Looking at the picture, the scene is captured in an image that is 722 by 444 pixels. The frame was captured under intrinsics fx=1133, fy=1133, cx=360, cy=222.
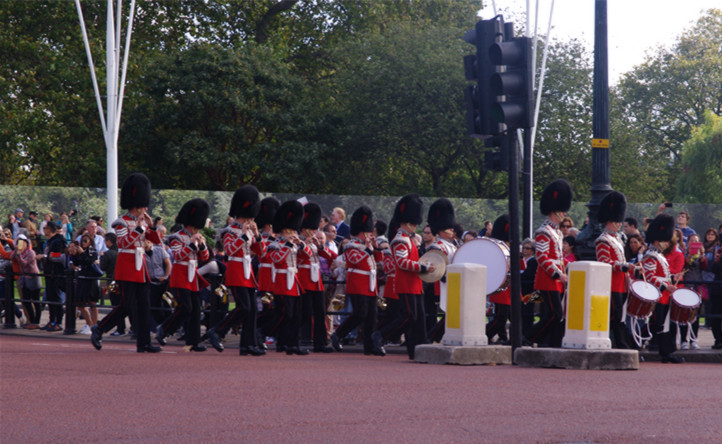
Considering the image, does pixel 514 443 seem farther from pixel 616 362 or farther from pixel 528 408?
pixel 616 362

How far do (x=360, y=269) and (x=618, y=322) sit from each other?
2.95 meters

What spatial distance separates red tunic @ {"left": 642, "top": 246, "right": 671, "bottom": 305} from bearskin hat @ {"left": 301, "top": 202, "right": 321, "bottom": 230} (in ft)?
12.5

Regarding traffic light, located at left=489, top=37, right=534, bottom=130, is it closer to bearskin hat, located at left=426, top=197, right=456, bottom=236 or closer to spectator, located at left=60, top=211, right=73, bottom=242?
bearskin hat, located at left=426, top=197, right=456, bottom=236

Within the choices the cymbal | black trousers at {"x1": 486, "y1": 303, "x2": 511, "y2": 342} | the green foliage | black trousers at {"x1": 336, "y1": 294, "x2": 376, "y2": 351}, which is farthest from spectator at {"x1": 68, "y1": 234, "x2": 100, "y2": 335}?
the green foliage

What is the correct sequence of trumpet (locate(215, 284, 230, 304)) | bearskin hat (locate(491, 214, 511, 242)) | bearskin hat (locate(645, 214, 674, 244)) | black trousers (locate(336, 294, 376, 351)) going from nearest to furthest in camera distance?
bearskin hat (locate(645, 214, 674, 244)) < black trousers (locate(336, 294, 376, 351)) < trumpet (locate(215, 284, 230, 304)) < bearskin hat (locate(491, 214, 511, 242))

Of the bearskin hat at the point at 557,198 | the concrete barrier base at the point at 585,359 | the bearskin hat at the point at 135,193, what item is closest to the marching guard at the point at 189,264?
the bearskin hat at the point at 135,193

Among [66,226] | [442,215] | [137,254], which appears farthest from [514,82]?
[66,226]

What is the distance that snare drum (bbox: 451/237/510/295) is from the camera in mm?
12555

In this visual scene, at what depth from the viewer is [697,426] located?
6.99m

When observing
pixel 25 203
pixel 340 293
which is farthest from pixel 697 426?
pixel 25 203

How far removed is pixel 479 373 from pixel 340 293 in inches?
224

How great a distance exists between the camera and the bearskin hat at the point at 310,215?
1335 cm

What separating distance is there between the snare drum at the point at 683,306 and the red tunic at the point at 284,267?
4.16 m

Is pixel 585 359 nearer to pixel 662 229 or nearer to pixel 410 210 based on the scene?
pixel 662 229
